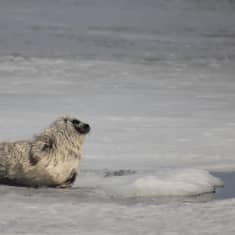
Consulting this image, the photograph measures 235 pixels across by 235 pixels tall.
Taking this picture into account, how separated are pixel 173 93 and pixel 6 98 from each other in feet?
7.25

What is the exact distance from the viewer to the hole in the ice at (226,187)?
6625 millimetres

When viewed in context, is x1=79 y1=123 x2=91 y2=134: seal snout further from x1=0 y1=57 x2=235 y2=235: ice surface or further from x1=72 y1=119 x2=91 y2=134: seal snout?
x1=0 y1=57 x2=235 y2=235: ice surface

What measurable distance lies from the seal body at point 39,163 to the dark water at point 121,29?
919cm

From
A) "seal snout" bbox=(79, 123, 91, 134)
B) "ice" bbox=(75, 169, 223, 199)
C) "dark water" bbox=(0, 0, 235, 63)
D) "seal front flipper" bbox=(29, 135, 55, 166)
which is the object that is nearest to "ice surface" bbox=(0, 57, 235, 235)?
"ice" bbox=(75, 169, 223, 199)

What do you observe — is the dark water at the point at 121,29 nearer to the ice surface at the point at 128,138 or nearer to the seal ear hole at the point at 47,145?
the ice surface at the point at 128,138

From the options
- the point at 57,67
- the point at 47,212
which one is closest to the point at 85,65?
the point at 57,67

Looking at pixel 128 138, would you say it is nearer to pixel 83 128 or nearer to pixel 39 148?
pixel 83 128

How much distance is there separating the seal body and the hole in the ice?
3.41ft

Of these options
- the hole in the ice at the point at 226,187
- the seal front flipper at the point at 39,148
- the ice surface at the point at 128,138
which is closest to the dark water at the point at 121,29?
the ice surface at the point at 128,138

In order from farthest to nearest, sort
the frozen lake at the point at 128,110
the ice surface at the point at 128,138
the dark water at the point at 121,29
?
the dark water at the point at 121,29
the frozen lake at the point at 128,110
the ice surface at the point at 128,138

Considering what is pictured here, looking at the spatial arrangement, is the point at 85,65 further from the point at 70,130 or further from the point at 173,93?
the point at 70,130

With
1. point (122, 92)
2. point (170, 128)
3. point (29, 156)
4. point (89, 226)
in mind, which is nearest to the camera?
point (89, 226)

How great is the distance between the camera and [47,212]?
5461 mm

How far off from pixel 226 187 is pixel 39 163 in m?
1.42
